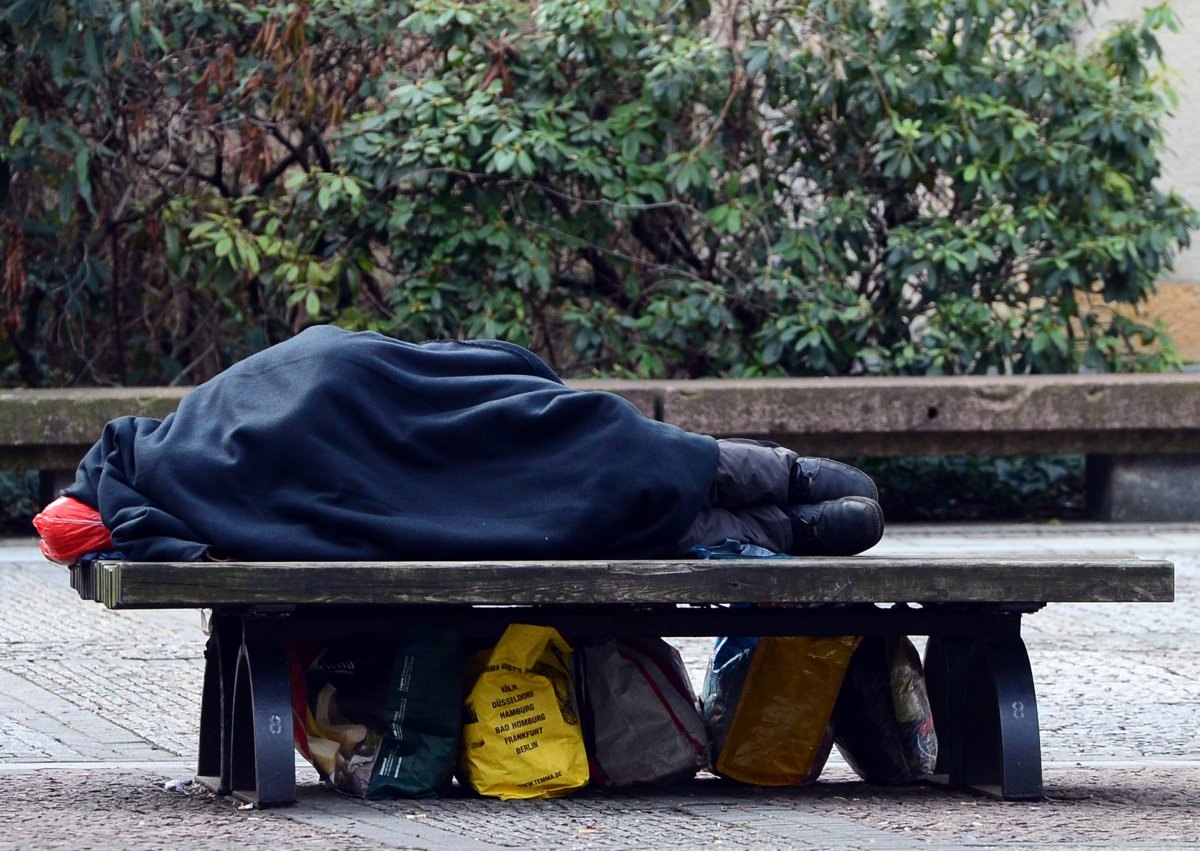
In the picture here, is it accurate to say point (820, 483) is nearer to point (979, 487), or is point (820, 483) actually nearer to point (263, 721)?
point (263, 721)

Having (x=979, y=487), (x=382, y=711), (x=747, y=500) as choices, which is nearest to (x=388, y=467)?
(x=382, y=711)

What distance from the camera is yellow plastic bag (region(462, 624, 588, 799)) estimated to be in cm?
409

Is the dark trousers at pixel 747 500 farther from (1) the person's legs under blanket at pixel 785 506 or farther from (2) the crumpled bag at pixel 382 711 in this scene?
(2) the crumpled bag at pixel 382 711

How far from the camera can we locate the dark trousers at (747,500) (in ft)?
13.5

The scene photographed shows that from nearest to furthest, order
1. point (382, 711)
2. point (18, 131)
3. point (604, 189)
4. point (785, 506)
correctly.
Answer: point (382, 711), point (785, 506), point (18, 131), point (604, 189)

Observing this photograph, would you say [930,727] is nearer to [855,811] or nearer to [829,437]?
[855,811]

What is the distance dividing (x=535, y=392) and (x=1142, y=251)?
7.48m

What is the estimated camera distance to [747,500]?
4.16 metres

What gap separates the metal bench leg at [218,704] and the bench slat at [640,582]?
0.43 m

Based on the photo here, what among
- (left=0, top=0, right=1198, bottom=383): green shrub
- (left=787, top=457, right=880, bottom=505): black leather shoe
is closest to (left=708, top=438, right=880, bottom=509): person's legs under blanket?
(left=787, top=457, right=880, bottom=505): black leather shoe

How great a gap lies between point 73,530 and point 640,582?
119cm

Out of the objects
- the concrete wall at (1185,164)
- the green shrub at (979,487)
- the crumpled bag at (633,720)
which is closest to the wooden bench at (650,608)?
the crumpled bag at (633,720)

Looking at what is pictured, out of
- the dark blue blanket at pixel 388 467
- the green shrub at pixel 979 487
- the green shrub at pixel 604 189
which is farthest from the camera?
the green shrub at pixel 979 487

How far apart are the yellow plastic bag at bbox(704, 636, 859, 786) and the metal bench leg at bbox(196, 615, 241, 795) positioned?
112 centimetres
